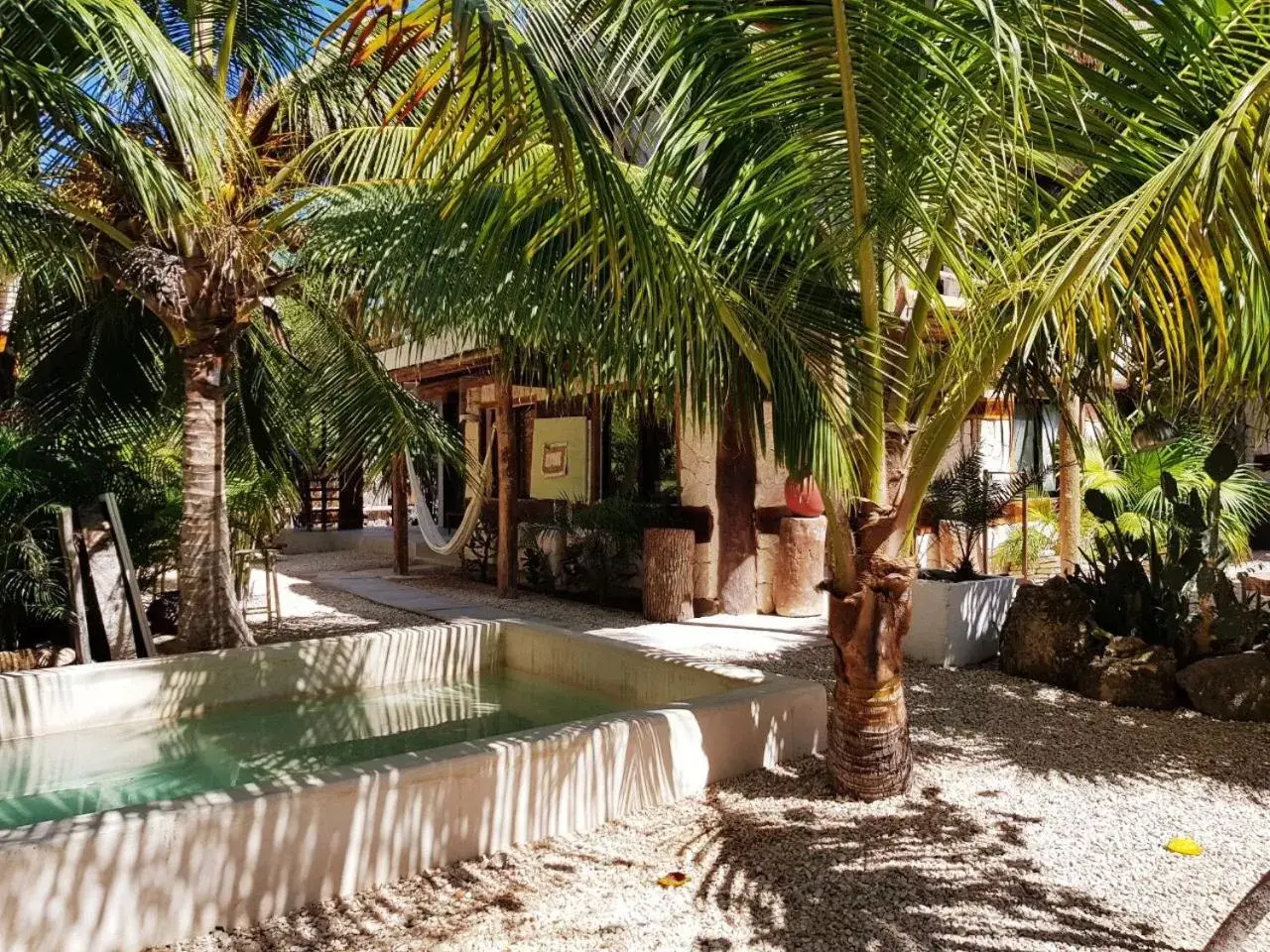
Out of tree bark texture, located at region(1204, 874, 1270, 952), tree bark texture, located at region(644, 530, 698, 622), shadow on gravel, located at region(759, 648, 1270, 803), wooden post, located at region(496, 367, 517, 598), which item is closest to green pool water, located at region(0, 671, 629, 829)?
shadow on gravel, located at region(759, 648, 1270, 803)

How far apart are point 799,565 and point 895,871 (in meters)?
4.44

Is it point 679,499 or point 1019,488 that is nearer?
point 1019,488

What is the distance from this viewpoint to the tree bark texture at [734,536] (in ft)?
22.9

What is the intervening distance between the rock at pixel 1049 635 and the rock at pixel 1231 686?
1.62 ft

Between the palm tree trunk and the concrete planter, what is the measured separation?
381cm

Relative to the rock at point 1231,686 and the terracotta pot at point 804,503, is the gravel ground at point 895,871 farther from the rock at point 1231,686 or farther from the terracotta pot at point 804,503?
the terracotta pot at point 804,503

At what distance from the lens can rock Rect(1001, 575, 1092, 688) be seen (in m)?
4.62

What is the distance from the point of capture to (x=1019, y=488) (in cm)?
576

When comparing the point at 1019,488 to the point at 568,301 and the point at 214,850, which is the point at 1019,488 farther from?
the point at 214,850

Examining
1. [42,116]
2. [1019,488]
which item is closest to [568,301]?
[42,116]

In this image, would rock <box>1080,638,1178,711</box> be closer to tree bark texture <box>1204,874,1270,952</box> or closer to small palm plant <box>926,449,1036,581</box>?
small palm plant <box>926,449,1036,581</box>

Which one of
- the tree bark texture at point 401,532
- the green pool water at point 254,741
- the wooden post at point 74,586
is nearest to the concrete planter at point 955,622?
the green pool water at point 254,741

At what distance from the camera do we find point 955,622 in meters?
5.16

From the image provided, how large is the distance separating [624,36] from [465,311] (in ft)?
3.35
